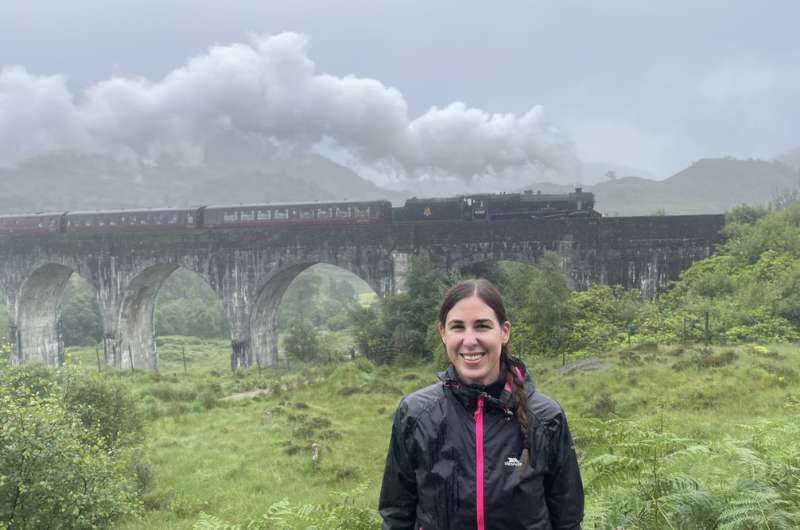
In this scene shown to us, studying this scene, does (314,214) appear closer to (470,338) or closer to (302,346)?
(302,346)

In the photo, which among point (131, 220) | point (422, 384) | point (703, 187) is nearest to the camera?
point (422, 384)

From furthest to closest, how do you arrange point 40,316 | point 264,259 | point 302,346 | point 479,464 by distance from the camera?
point 40,316, point 302,346, point 264,259, point 479,464

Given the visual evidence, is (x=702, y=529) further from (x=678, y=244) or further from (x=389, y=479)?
(x=678, y=244)

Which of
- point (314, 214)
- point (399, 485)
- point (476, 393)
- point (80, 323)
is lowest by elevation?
point (80, 323)

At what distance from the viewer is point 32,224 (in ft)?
94.0

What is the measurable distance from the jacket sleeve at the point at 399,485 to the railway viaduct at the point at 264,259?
2003 centimetres

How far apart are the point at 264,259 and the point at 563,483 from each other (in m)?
24.2

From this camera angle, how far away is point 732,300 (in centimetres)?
1770

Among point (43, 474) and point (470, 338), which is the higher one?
point (470, 338)

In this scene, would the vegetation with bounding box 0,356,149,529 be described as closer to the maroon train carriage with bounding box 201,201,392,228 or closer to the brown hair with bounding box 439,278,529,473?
the brown hair with bounding box 439,278,529,473

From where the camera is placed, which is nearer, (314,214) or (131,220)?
(314,214)

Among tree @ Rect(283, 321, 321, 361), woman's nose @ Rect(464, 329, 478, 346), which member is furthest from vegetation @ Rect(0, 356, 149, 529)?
tree @ Rect(283, 321, 321, 361)

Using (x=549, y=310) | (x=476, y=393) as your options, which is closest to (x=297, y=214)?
(x=549, y=310)

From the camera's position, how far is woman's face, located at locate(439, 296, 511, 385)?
7.63 ft
